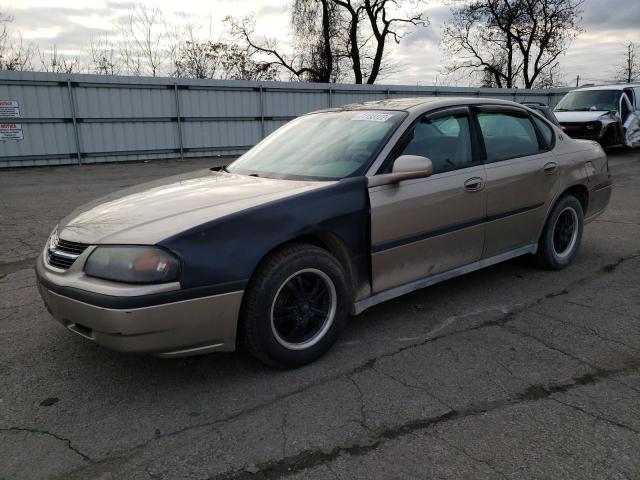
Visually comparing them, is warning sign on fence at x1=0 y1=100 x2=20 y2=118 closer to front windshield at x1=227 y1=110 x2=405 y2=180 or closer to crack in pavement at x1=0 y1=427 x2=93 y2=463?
front windshield at x1=227 y1=110 x2=405 y2=180

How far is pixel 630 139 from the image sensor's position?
15.6 meters

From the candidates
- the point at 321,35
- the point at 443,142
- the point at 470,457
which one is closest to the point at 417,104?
the point at 443,142

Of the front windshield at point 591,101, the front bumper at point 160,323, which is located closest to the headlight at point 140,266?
the front bumper at point 160,323

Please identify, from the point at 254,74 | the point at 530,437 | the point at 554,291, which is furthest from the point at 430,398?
the point at 254,74

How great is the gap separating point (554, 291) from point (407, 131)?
197 cm

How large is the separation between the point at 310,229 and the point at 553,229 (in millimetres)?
2767

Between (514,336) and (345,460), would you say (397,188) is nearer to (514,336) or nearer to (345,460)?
(514,336)

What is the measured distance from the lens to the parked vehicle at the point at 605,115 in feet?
49.0

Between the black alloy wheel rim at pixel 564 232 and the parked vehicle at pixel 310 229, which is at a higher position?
the parked vehicle at pixel 310 229

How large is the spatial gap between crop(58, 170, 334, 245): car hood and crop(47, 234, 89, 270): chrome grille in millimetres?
35

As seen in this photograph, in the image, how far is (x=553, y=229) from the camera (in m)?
4.73

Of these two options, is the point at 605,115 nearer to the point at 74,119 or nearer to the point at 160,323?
the point at 74,119

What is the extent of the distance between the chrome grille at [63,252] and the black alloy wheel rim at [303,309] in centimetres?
111

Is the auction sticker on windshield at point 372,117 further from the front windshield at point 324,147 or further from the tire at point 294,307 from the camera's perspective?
the tire at point 294,307
